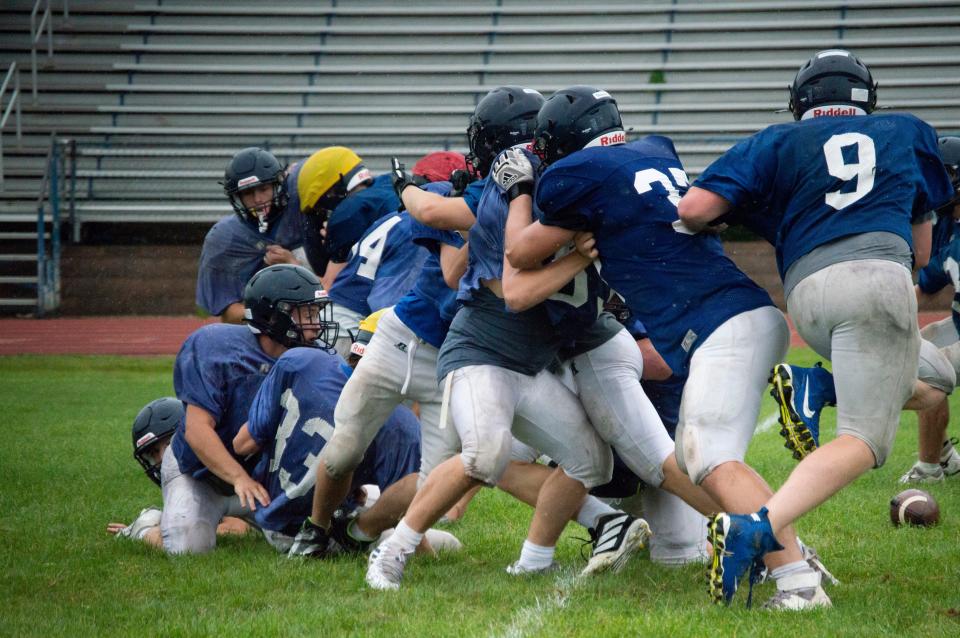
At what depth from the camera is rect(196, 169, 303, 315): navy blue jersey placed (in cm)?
680

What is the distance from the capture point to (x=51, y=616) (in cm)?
370

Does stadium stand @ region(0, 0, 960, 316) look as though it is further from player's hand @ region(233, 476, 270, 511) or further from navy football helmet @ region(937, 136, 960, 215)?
player's hand @ region(233, 476, 270, 511)

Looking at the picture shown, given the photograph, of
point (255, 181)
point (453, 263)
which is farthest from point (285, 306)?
point (255, 181)

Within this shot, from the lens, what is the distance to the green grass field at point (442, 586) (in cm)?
342

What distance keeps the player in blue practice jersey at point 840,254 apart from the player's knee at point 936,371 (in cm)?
227

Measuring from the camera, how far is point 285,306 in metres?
4.90

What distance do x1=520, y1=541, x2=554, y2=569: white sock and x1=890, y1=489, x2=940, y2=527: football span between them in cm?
164

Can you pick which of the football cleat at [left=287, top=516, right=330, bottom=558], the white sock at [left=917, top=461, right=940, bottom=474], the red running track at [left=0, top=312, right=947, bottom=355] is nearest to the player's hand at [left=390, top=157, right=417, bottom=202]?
the football cleat at [left=287, top=516, right=330, bottom=558]

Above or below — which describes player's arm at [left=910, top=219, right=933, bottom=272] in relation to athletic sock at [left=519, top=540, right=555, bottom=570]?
above

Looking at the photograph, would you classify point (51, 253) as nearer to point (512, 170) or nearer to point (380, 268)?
point (380, 268)

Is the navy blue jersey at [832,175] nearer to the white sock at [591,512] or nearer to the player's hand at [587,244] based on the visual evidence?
the player's hand at [587,244]

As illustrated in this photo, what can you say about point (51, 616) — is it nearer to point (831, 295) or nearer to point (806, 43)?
point (831, 295)

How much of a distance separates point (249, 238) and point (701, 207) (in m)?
3.83

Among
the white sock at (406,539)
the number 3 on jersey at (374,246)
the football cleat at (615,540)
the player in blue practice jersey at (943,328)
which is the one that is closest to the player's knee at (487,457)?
the white sock at (406,539)
